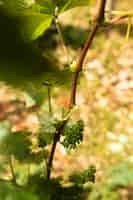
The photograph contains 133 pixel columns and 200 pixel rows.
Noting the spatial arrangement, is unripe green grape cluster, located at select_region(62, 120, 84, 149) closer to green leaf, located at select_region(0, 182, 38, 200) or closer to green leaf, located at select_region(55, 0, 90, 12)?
green leaf, located at select_region(55, 0, 90, 12)

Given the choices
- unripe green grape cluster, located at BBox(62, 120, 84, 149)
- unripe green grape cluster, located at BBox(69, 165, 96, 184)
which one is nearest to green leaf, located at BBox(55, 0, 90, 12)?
unripe green grape cluster, located at BBox(62, 120, 84, 149)

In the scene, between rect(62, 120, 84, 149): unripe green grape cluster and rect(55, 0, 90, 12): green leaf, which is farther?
rect(62, 120, 84, 149): unripe green grape cluster

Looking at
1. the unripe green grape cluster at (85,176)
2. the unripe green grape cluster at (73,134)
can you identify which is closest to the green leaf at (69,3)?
the unripe green grape cluster at (73,134)

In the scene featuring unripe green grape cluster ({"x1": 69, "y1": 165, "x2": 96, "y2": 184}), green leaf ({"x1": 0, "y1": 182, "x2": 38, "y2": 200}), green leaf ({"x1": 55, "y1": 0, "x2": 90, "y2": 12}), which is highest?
green leaf ({"x1": 55, "y1": 0, "x2": 90, "y2": 12})

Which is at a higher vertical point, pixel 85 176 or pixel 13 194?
pixel 13 194

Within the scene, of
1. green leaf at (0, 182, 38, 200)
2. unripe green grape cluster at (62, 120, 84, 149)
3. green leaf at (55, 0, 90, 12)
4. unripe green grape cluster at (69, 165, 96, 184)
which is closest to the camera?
green leaf at (0, 182, 38, 200)

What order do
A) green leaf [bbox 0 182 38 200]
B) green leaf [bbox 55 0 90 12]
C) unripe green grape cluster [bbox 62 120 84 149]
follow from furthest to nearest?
unripe green grape cluster [bbox 62 120 84 149], green leaf [bbox 55 0 90 12], green leaf [bbox 0 182 38 200]

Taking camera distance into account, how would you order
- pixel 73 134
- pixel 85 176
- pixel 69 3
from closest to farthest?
pixel 69 3
pixel 73 134
pixel 85 176

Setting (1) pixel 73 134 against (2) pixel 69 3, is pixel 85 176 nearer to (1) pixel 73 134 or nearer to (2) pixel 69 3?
(1) pixel 73 134

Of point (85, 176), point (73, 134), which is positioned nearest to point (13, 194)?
point (73, 134)

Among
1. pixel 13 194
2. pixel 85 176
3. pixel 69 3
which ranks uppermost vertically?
pixel 69 3

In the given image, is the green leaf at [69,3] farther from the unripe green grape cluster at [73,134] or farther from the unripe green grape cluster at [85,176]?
the unripe green grape cluster at [85,176]

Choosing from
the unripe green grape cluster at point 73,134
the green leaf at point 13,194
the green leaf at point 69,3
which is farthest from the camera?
the unripe green grape cluster at point 73,134
